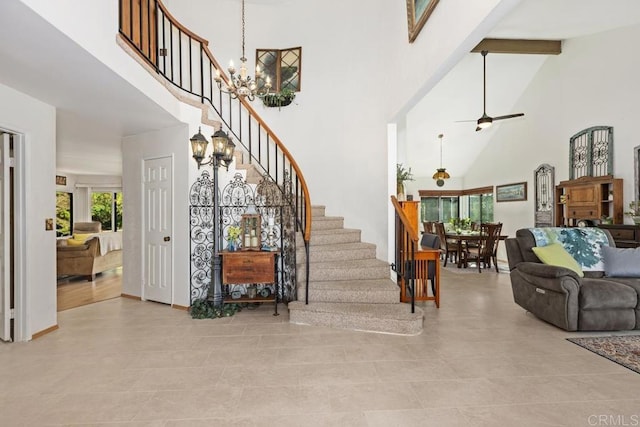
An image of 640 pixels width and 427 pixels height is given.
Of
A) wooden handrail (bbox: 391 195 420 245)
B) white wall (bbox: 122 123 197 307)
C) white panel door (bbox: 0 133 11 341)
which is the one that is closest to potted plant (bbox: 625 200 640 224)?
wooden handrail (bbox: 391 195 420 245)

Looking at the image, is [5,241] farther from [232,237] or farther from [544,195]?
[544,195]

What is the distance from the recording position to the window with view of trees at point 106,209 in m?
10.4

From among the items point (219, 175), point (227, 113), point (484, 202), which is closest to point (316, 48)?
point (227, 113)

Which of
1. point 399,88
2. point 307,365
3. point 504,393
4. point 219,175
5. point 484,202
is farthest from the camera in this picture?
point 484,202

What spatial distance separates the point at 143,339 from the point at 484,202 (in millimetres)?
10120

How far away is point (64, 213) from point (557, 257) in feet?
38.6

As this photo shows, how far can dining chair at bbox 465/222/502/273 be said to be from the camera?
274 inches

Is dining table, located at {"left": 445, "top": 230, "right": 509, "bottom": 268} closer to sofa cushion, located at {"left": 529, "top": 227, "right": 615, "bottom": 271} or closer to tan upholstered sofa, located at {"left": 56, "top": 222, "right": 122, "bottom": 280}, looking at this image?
sofa cushion, located at {"left": 529, "top": 227, "right": 615, "bottom": 271}

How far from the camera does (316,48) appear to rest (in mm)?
6016

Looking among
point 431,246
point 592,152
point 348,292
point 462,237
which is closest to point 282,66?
point 431,246

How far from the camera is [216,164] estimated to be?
13.4ft

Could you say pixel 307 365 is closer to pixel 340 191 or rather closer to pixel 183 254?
pixel 183 254

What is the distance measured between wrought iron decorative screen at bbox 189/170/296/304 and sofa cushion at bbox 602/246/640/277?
3.91m

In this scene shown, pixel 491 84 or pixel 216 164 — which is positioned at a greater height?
pixel 491 84
